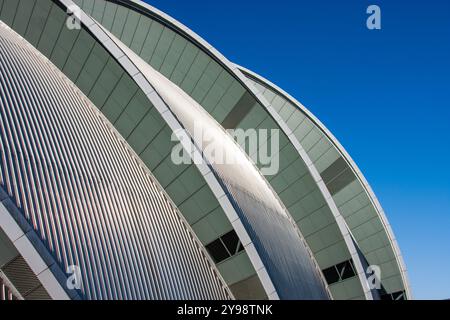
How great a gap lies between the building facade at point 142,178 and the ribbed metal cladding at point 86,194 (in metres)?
0.06

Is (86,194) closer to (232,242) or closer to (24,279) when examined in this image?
(24,279)

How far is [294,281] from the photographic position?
931 inches

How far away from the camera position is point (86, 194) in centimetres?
1725

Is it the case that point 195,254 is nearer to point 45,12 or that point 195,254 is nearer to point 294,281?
point 294,281

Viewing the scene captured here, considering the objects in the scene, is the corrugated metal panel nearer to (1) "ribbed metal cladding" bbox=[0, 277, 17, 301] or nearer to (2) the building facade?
(2) the building facade

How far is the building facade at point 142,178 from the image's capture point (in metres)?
15.3

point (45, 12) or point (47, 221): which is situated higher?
point (45, 12)

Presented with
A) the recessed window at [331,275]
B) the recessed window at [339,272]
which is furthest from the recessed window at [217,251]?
the recessed window at [331,275]

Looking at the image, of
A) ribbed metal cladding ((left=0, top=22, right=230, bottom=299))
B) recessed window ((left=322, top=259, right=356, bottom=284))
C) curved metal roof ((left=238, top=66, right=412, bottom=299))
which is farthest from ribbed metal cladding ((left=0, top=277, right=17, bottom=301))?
curved metal roof ((left=238, top=66, right=412, bottom=299))

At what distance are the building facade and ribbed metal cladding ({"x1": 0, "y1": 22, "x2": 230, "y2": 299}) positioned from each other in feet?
0.18

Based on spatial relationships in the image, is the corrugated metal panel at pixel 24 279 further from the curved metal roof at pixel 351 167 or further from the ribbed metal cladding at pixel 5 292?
the curved metal roof at pixel 351 167
